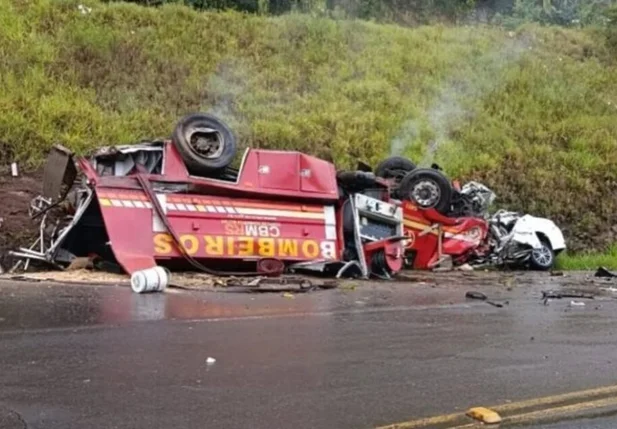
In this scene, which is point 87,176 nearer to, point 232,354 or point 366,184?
point 366,184

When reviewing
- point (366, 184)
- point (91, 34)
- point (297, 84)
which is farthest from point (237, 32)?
point (366, 184)

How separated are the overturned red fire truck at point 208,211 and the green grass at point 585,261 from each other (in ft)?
16.5

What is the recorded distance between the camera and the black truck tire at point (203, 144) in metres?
10.9

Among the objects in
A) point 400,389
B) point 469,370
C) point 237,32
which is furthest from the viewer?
point 237,32

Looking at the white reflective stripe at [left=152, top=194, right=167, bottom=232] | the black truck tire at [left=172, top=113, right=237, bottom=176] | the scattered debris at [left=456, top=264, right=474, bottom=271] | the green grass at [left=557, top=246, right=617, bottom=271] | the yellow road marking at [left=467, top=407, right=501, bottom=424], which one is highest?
the black truck tire at [left=172, top=113, right=237, bottom=176]

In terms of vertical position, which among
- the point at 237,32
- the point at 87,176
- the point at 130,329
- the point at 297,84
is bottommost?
the point at 130,329

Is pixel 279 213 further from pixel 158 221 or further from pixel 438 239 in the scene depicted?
pixel 438 239

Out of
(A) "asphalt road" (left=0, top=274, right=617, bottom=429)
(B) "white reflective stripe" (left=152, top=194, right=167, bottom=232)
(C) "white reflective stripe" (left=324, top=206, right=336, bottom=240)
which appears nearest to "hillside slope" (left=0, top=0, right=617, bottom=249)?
(B) "white reflective stripe" (left=152, top=194, right=167, bottom=232)

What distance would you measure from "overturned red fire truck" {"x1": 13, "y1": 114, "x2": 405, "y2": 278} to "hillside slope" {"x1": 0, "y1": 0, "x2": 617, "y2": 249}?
3.65 meters

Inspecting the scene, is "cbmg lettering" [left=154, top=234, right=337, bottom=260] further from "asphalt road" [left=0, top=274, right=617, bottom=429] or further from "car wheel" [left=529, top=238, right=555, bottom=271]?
"car wheel" [left=529, top=238, right=555, bottom=271]

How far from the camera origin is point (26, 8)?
19531 mm

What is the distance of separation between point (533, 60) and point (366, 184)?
15466mm

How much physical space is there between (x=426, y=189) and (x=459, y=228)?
1058 millimetres

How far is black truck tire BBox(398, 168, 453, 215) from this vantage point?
13422 mm
